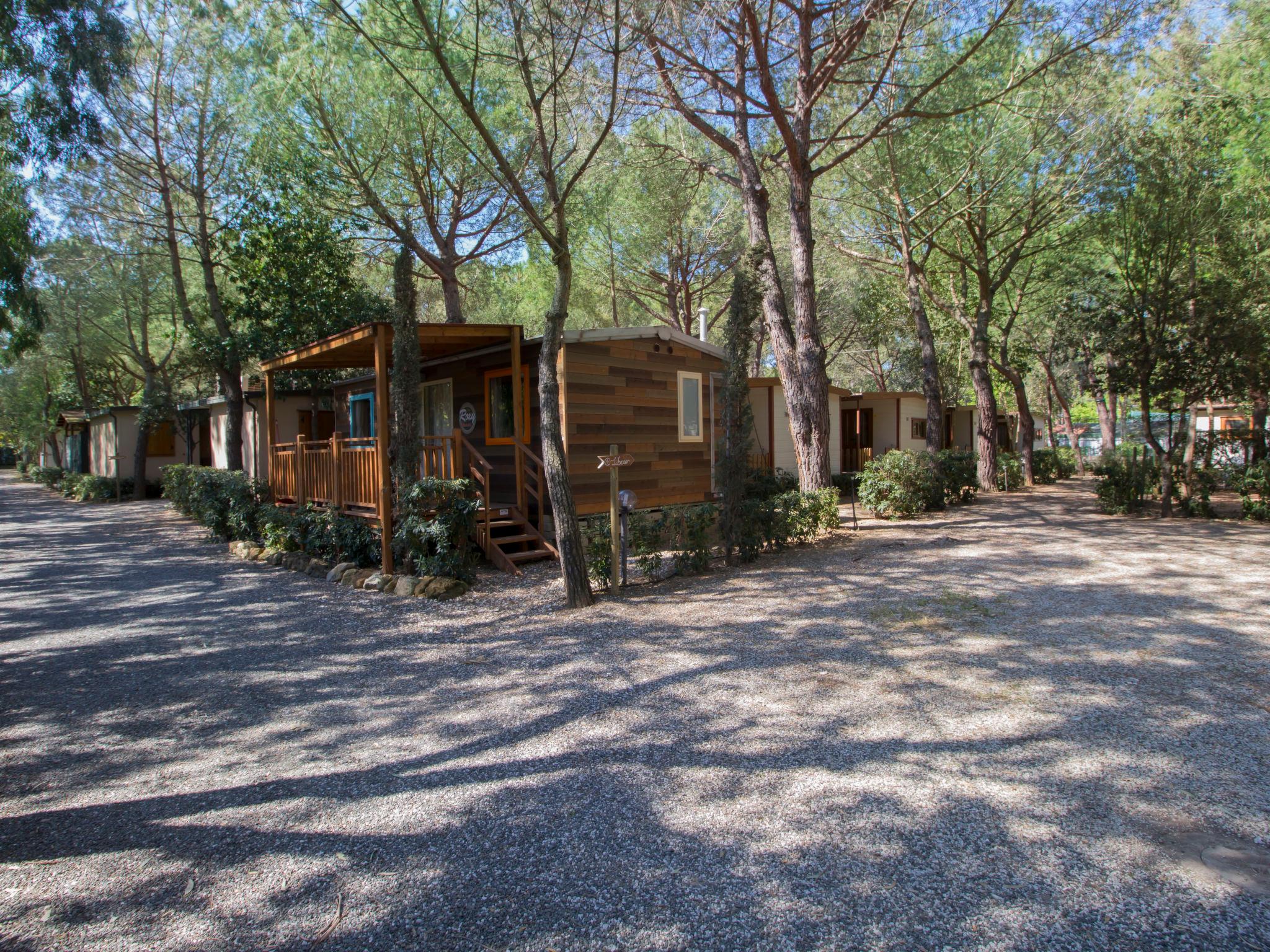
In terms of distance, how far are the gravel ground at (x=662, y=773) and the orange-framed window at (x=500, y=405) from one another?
154 inches

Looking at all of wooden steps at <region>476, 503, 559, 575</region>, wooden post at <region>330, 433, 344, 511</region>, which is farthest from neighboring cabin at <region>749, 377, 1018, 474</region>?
wooden post at <region>330, 433, 344, 511</region>

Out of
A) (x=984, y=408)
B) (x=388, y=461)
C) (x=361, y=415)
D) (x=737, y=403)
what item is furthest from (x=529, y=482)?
(x=984, y=408)

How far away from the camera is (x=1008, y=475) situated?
1659 centimetres

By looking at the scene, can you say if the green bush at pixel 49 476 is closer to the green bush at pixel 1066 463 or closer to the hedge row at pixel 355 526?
the hedge row at pixel 355 526

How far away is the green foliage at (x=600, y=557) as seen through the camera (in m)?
6.94

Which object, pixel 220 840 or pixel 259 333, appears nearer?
pixel 220 840

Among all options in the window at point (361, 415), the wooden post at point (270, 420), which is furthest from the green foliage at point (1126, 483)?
the wooden post at point (270, 420)

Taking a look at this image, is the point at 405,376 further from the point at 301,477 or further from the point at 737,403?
→ the point at 301,477

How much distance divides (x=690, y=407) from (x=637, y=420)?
1364mm

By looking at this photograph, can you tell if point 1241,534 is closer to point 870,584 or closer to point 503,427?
point 870,584

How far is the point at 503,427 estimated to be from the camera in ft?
33.3

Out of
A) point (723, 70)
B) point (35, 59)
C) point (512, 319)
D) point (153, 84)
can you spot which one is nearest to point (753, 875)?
point (35, 59)

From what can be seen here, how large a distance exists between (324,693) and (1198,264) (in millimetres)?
15084

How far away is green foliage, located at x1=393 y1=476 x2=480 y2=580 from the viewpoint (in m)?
7.40
